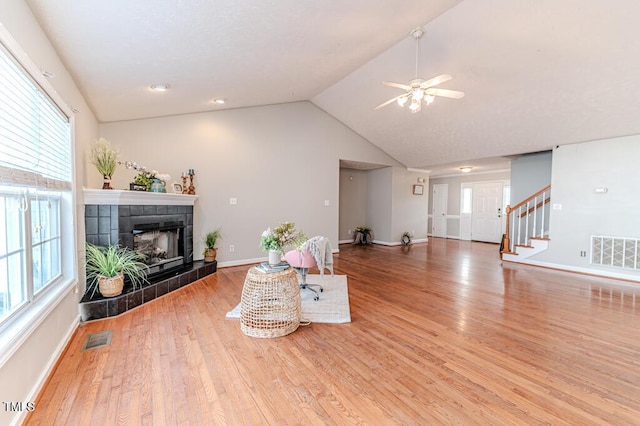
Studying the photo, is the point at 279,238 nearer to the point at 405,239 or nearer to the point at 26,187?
the point at 26,187

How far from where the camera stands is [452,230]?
1004cm

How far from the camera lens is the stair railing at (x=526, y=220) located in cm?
583

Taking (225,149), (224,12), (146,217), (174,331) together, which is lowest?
(174,331)

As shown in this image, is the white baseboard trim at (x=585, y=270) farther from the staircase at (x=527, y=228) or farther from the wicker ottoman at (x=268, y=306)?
the wicker ottoman at (x=268, y=306)

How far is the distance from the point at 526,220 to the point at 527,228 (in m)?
0.23

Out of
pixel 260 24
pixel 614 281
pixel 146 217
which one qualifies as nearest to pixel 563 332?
pixel 614 281

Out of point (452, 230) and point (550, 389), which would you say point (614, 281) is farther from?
point (452, 230)

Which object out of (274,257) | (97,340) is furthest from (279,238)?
(97,340)

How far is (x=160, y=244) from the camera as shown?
4.28 metres

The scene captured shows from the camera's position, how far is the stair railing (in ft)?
19.1

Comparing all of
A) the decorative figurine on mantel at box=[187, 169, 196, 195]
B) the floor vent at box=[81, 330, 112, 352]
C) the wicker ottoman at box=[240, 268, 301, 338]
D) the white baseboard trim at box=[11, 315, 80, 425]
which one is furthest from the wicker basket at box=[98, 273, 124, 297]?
the decorative figurine on mantel at box=[187, 169, 196, 195]

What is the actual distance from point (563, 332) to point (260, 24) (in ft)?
13.9

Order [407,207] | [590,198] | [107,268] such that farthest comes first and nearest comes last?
[407,207] < [590,198] < [107,268]

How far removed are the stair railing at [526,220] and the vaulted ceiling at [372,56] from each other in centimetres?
115
